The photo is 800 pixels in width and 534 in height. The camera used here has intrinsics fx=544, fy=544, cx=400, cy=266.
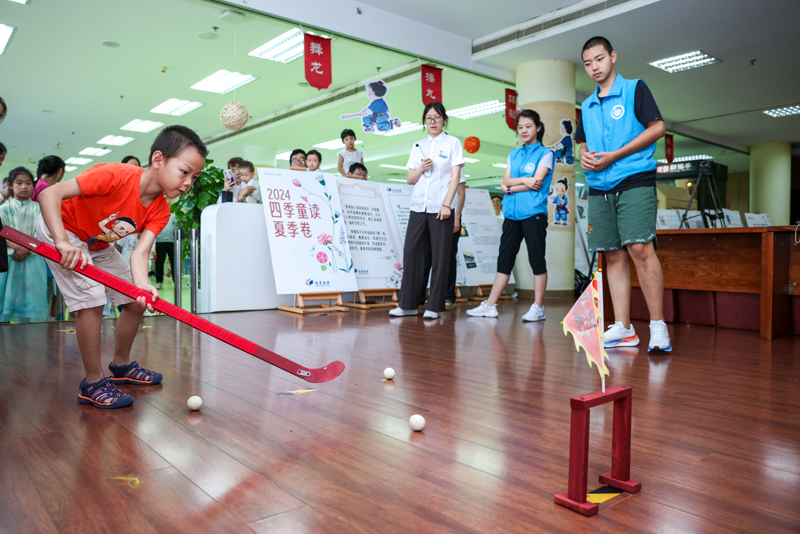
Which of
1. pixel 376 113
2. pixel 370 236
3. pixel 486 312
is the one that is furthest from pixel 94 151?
pixel 486 312

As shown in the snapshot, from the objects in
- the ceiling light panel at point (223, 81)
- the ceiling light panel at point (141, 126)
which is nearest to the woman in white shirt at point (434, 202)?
the ceiling light panel at point (223, 81)

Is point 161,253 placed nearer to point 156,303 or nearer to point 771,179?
point 156,303

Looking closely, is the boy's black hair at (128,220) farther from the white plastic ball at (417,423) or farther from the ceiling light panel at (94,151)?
the ceiling light panel at (94,151)

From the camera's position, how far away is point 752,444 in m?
1.39

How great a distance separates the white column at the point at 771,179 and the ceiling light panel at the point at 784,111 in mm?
2346

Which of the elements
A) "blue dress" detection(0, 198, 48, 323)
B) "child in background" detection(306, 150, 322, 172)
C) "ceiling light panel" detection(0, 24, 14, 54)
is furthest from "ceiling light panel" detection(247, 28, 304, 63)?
"blue dress" detection(0, 198, 48, 323)

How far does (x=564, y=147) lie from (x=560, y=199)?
63 centimetres

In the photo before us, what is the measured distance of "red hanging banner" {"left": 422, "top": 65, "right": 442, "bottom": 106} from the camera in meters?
6.41

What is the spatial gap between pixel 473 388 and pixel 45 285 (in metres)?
3.47

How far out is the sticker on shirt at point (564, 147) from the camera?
654 centimetres

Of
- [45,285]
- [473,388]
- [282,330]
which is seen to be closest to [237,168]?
[45,285]

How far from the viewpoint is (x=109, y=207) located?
178cm

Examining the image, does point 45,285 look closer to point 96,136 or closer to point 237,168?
point 237,168

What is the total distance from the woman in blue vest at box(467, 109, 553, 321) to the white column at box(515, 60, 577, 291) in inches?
89.9
